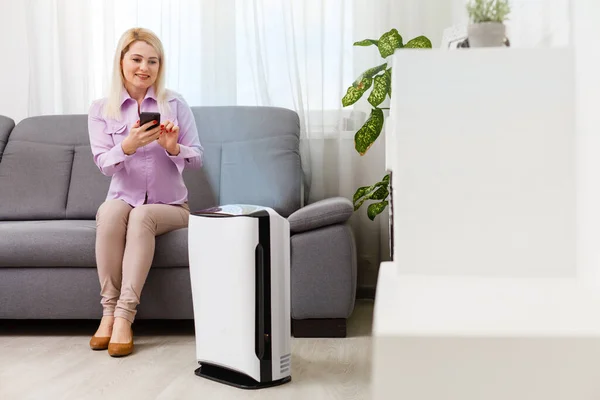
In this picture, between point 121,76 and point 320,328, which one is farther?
point 121,76

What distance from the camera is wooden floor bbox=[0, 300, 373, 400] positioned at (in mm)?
1944

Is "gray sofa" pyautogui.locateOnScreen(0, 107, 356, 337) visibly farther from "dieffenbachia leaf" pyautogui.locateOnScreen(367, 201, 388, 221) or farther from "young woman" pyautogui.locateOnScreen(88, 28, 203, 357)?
→ "dieffenbachia leaf" pyautogui.locateOnScreen(367, 201, 388, 221)

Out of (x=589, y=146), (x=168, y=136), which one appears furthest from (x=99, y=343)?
(x=589, y=146)

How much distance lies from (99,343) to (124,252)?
0.33 meters

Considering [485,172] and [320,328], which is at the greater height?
[485,172]

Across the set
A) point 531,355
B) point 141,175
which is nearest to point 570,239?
point 531,355

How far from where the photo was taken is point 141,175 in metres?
2.76

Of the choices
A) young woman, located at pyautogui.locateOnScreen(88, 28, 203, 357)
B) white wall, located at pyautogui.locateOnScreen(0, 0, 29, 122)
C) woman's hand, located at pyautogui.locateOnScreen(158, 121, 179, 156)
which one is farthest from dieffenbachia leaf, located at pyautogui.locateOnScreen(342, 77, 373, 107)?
white wall, located at pyautogui.locateOnScreen(0, 0, 29, 122)

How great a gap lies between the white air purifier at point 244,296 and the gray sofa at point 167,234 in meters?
0.56

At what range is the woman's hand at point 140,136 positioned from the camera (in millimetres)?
2559

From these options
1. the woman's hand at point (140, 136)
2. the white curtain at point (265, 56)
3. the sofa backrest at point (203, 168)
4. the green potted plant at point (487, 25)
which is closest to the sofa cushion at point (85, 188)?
the sofa backrest at point (203, 168)

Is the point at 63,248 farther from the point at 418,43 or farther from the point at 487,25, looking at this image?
the point at 487,25

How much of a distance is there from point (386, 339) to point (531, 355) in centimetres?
17

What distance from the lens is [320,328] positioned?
2.69 metres
